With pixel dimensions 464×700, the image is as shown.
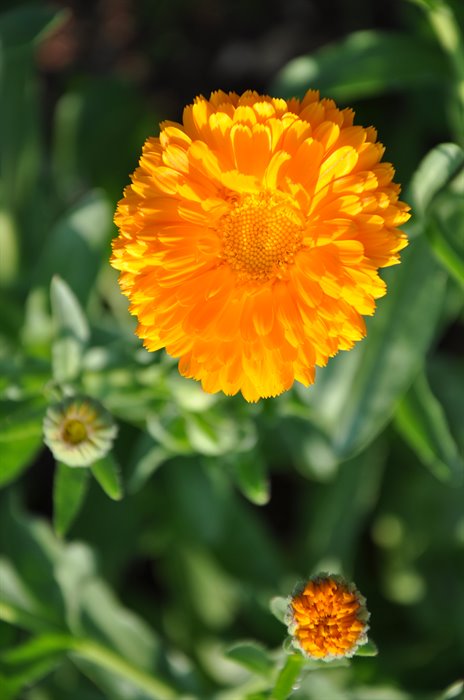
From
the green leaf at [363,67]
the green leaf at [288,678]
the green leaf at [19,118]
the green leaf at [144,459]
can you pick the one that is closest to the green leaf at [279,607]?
the green leaf at [288,678]

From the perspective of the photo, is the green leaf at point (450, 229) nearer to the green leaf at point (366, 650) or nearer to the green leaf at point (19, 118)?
the green leaf at point (366, 650)

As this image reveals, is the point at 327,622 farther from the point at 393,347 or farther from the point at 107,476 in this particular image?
the point at 393,347

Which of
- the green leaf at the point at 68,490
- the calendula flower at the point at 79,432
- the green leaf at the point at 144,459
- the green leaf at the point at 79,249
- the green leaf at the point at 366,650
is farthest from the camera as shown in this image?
the green leaf at the point at 79,249

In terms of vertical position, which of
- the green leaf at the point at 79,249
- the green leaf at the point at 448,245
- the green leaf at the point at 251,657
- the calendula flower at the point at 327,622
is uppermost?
the green leaf at the point at 79,249

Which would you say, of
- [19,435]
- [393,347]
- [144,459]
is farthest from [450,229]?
[19,435]

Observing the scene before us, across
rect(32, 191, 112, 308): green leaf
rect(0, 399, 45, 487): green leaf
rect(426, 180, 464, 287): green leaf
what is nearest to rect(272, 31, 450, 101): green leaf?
rect(426, 180, 464, 287): green leaf

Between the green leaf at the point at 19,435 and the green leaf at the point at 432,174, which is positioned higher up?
the green leaf at the point at 432,174
